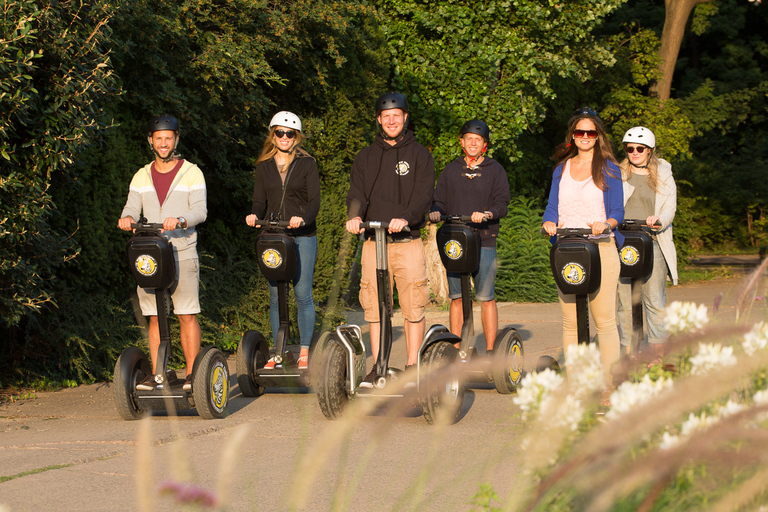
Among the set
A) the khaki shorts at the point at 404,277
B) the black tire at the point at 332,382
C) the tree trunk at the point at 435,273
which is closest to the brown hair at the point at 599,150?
the khaki shorts at the point at 404,277

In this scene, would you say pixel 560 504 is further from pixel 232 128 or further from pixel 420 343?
pixel 232 128

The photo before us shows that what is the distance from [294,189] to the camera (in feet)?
23.1

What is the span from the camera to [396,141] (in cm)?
604

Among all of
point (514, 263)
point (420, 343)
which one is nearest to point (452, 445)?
point (420, 343)

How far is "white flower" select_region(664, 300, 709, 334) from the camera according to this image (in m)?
2.85

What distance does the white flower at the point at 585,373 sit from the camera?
2.16 metres

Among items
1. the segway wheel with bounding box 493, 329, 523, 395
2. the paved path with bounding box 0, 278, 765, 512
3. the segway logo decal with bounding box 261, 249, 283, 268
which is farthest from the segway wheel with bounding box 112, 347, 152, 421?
the segway wheel with bounding box 493, 329, 523, 395

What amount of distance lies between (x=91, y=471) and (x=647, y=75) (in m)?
17.8

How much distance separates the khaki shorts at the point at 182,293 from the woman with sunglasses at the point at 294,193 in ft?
3.00

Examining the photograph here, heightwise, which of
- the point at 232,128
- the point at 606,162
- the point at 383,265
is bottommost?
the point at 383,265

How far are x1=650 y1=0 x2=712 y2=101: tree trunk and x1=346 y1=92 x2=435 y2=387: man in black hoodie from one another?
1604 centimetres

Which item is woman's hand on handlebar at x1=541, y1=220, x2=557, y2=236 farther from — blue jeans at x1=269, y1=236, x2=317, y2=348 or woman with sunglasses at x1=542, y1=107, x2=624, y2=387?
blue jeans at x1=269, y1=236, x2=317, y2=348

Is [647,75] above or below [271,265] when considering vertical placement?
above

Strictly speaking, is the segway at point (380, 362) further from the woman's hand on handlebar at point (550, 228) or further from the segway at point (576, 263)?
the woman's hand on handlebar at point (550, 228)
